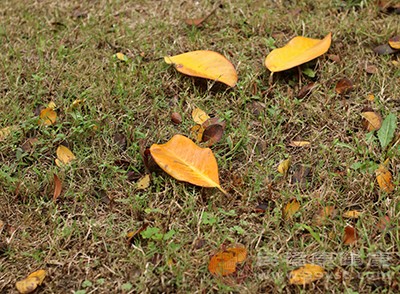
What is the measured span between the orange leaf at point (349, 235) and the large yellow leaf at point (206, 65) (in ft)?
2.86

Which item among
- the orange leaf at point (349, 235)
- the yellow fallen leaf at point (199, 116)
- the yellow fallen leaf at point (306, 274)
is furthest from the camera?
the yellow fallen leaf at point (199, 116)

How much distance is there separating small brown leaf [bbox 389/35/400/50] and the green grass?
6 cm

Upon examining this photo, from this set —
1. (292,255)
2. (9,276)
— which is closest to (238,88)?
(292,255)

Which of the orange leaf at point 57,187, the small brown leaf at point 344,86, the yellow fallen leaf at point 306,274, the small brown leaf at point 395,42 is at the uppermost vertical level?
the small brown leaf at point 395,42

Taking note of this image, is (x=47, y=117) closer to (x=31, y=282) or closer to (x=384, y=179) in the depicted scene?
(x=31, y=282)

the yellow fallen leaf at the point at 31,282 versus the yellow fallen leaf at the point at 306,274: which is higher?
the yellow fallen leaf at the point at 31,282

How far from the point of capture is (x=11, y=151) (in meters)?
2.39

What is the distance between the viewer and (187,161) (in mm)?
2225

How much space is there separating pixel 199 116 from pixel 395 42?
3.39 feet

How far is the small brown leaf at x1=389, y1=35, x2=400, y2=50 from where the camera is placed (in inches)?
107

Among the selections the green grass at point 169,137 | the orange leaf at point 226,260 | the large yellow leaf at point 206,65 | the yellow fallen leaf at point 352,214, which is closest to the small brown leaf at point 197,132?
the green grass at point 169,137

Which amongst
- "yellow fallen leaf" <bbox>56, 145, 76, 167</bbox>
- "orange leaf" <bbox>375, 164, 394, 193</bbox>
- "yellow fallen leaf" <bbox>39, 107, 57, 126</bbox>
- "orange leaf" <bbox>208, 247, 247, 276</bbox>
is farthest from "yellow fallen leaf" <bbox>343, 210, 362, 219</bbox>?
"yellow fallen leaf" <bbox>39, 107, 57, 126</bbox>

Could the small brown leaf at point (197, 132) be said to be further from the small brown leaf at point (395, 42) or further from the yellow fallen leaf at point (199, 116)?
the small brown leaf at point (395, 42)

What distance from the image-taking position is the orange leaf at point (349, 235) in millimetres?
1984
